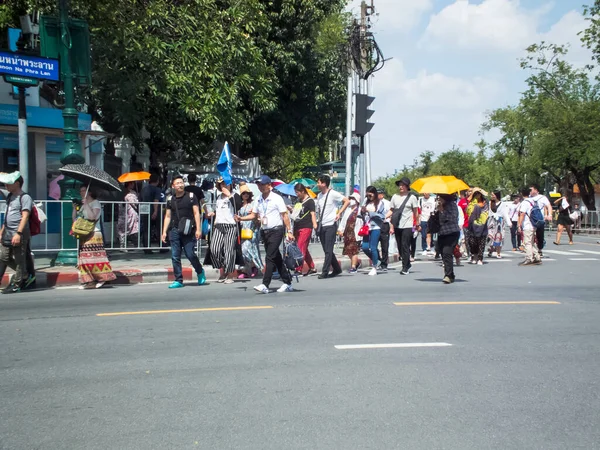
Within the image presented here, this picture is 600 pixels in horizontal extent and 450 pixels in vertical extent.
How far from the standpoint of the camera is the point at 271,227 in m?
10.2

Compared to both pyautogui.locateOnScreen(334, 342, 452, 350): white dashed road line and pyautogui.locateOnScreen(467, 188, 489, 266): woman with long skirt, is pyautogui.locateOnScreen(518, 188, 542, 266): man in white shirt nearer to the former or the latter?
pyautogui.locateOnScreen(467, 188, 489, 266): woman with long skirt

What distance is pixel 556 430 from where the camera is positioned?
14.2 feet

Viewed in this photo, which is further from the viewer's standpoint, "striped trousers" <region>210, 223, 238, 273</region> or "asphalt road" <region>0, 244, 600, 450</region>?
"striped trousers" <region>210, 223, 238, 273</region>

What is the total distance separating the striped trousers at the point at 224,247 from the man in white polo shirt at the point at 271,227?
155 cm

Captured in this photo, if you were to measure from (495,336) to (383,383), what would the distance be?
7.52 ft

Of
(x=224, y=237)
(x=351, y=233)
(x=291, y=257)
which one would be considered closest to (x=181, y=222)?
(x=224, y=237)

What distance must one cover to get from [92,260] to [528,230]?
9.70 m

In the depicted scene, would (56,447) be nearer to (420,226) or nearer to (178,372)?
(178,372)

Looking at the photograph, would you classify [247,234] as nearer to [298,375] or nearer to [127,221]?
[127,221]

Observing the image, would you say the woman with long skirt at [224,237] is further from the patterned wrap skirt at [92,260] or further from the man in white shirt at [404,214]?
the man in white shirt at [404,214]

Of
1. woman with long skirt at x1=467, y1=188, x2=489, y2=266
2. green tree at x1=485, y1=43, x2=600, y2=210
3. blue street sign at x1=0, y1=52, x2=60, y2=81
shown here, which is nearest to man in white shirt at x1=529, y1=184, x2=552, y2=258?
woman with long skirt at x1=467, y1=188, x2=489, y2=266

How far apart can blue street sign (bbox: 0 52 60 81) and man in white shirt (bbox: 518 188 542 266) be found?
Answer: 34.0ft

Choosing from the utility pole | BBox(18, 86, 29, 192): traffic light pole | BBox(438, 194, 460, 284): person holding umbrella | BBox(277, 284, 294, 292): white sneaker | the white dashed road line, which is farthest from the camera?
the utility pole

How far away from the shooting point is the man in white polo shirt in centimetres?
1002
